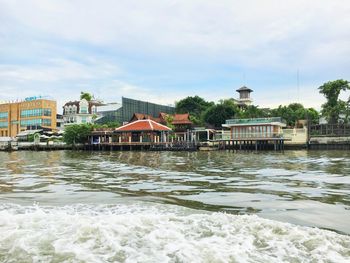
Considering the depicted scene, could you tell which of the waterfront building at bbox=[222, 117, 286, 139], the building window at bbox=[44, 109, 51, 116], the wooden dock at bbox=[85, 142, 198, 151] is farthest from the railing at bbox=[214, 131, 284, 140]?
the building window at bbox=[44, 109, 51, 116]

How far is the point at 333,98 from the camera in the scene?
5228 cm

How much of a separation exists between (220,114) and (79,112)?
101 feet

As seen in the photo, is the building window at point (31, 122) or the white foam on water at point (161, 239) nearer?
the white foam on water at point (161, 239)

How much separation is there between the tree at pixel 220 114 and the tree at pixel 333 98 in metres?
16.2

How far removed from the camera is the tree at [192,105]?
249ft

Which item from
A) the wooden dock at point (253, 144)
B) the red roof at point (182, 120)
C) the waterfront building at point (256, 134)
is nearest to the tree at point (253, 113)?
the red roof at point (182, 120)

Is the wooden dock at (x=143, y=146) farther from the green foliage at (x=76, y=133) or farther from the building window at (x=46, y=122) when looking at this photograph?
the building window at (x=46, y=122)

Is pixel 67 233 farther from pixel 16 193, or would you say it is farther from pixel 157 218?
pixel 16 193

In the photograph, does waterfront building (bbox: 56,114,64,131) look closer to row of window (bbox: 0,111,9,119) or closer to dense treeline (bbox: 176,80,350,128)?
row of window (bbox: 0,111,9,119)

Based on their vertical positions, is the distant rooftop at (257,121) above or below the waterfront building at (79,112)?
below

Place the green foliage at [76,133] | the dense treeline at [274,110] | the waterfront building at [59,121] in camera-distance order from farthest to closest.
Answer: the waterfront building at [59,121], the green foliage at [76,133], the dense treeline at [274,110]

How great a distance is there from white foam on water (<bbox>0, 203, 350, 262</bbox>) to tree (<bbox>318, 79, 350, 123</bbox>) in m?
49.8

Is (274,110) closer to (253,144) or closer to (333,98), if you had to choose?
(333,98)

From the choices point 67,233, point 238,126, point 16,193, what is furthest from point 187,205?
point 238,126
